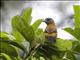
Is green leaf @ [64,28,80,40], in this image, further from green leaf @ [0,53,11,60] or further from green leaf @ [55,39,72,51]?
green leaf @ [0,53,11,60]

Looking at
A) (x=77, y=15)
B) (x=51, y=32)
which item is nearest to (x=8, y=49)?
(x=51, y=32)

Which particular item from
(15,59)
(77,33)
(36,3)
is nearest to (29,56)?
(15,59)

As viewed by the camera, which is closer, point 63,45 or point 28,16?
point 63,45

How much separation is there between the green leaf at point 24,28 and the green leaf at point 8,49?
0.06 meters

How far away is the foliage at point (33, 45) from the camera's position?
104 cm

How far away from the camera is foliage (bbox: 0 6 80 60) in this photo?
3.42ft

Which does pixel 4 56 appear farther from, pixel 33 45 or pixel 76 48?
pixel 76 48

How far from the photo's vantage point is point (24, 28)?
106cm

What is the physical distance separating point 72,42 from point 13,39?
18 cm

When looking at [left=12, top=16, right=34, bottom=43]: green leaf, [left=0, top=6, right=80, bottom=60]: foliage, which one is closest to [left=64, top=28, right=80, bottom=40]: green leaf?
[left=0, top=6, right=80, bottom=60]: foliage

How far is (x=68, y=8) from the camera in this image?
7395 millimetres

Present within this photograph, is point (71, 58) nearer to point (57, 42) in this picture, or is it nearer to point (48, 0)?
point (57, 42)

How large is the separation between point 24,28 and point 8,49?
0.29 feet

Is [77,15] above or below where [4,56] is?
above
